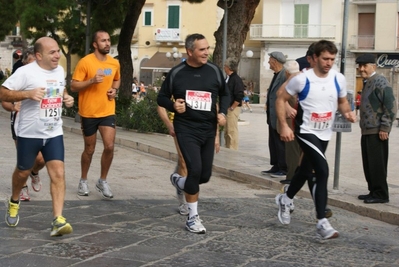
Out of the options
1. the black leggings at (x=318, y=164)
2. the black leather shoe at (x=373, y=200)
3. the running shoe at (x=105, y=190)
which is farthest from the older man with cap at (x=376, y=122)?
the running shoe at (x=105, y=190)

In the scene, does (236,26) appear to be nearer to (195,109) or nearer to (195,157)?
(195,109)

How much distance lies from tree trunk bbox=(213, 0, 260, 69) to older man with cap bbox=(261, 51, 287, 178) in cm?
649

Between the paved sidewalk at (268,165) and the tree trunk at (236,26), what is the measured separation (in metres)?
2.15

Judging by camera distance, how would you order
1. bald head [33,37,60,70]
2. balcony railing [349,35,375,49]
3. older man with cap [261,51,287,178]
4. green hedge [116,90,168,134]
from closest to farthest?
1. bald head [33,37,60,70]
2. older man with cap [261,51,287,178]
3. green hedge [116,90,168,134]
4. balcony railing [349,35,375,49]

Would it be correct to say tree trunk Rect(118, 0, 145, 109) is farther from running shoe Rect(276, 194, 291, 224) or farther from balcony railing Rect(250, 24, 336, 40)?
balcony railing Rect(250, 24, 336, 40)

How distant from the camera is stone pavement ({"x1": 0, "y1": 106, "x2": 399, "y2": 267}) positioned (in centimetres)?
655

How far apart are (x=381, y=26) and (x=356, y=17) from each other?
198cm

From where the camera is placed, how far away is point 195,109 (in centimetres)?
778

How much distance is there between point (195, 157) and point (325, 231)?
4.47 ft

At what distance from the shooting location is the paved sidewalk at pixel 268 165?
9430 mm

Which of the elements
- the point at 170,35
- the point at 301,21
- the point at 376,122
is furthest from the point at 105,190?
the point at 170,35

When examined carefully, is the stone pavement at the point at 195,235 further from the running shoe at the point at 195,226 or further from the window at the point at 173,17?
the window at the point at 173,17

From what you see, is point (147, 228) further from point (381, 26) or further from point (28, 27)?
point (381, 26)

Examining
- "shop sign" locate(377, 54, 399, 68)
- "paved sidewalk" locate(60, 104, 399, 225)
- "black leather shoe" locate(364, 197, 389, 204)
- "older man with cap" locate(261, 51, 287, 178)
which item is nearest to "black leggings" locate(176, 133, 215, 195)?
"paved sidewalk" locate(60, 104, 399, 225)
